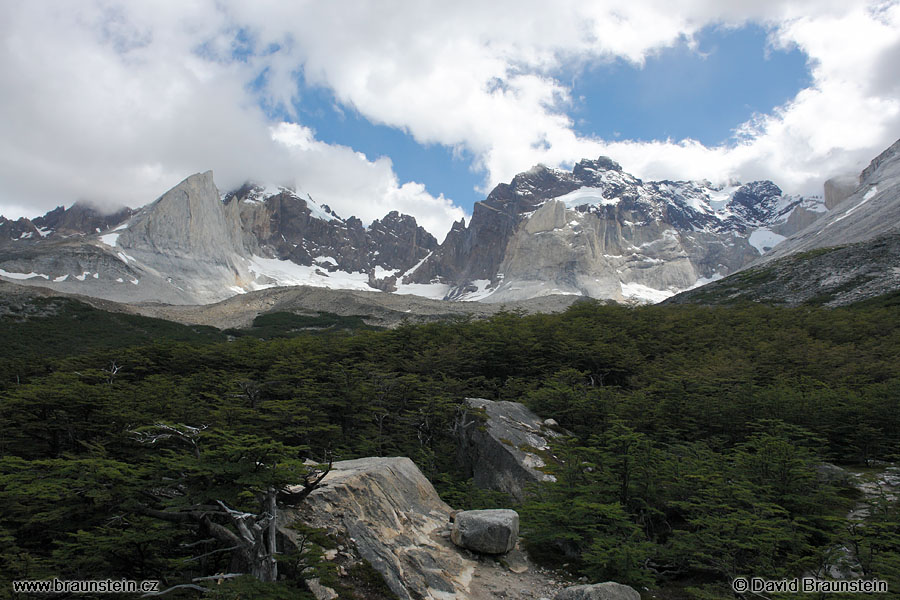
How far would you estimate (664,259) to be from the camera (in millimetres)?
190875

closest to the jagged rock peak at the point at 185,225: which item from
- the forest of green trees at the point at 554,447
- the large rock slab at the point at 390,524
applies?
the forest of green trees at the point at 554,447

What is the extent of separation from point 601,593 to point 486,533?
1.91 metres

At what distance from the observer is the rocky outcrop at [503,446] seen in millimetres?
10782

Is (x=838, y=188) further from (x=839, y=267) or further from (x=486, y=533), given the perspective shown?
(x=486, y=533)

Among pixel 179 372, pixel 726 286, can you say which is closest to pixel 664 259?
pixel 726 286

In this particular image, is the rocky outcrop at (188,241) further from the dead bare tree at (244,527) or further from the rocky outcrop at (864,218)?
the dead bare tree at (244,527)

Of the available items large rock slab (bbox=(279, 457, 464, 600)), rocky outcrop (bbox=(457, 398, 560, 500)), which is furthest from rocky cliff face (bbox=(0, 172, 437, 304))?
large rock slab (bbox=(279, 457, 464, 600))

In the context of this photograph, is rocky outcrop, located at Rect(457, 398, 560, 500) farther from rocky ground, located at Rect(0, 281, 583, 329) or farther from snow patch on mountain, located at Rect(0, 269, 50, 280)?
snow patch on mountain, located at Rect(0, 269, 50, 280)

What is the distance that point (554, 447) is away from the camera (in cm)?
1142

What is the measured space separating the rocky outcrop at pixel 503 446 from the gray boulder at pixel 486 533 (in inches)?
103

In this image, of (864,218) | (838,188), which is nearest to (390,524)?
(864,218)

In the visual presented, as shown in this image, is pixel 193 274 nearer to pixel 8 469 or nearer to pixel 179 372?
Result: pixel 179 372

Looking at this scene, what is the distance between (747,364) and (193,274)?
491 feet

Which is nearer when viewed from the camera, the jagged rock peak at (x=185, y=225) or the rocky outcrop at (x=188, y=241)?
the rocky outcrop at (x=188, y=241)
